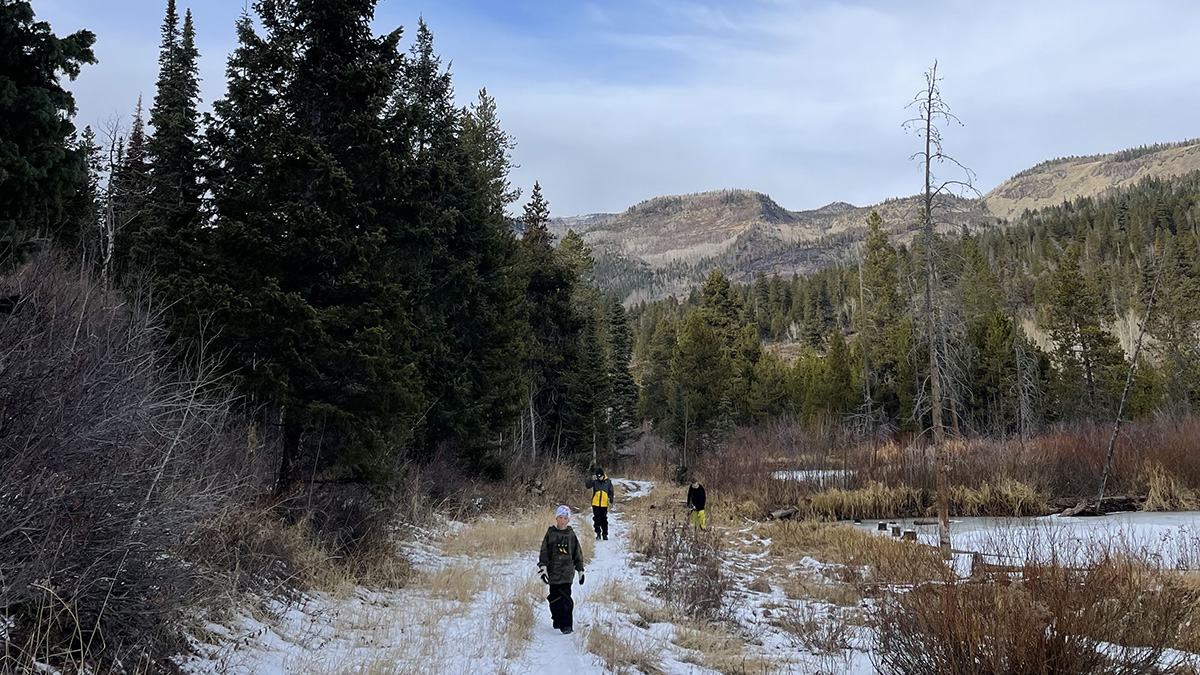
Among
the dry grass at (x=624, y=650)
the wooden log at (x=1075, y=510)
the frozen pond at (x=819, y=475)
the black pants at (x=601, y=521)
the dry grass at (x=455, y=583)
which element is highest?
the dry grass at (x=624, y=650)

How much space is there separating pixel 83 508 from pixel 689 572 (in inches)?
341

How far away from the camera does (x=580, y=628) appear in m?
7.63

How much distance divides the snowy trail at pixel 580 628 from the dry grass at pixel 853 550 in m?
3.91

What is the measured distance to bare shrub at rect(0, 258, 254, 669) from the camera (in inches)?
143

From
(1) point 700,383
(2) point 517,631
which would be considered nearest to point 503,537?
(2) point 517,631

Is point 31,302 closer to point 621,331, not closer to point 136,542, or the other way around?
point 136,542

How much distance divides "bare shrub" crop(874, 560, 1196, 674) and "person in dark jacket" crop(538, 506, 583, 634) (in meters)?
3.58

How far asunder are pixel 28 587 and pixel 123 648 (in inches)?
31.7

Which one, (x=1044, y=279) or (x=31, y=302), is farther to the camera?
(x=1044, y=279)

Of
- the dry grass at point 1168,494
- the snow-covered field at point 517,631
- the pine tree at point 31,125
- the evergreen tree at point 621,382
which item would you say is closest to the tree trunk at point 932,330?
the snow-covered field at point 517,631

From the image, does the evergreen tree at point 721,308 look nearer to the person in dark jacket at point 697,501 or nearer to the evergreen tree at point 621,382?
the evergreen tree at point 621,382

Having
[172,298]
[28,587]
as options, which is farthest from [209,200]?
[28,587]

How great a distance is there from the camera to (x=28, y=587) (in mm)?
3578

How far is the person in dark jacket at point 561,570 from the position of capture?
7621mm
